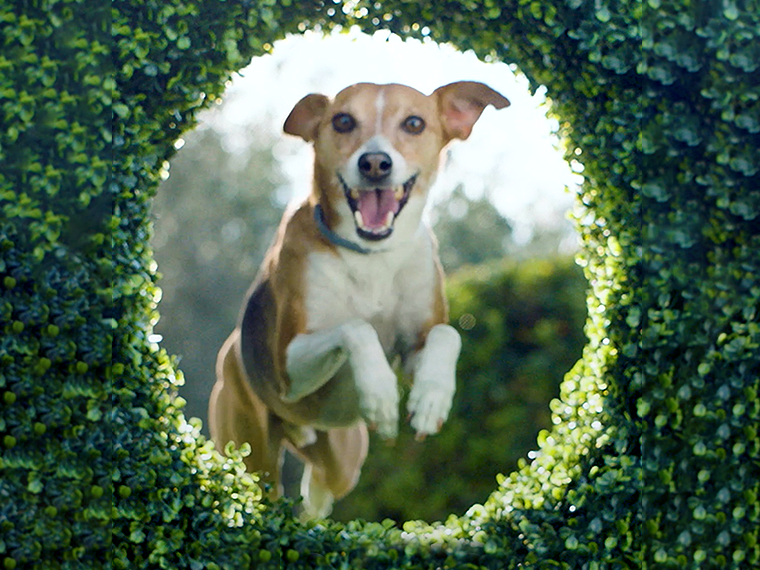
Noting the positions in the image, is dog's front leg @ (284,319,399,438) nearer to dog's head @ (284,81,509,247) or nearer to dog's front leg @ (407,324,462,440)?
dog's front leg @ (407,324,462,440)

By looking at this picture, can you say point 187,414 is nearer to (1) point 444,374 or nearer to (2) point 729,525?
(1) point 444,374

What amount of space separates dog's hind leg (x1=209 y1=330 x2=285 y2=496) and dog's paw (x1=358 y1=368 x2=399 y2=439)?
0.76 metres

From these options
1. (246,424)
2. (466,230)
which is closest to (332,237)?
(246,424)

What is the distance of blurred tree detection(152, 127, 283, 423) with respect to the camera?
30.8ft

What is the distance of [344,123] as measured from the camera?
3781 mm

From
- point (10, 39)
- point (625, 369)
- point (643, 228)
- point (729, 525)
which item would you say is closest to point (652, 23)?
point (643, 228)

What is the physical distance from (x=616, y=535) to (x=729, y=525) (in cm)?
41

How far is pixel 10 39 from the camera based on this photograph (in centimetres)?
328

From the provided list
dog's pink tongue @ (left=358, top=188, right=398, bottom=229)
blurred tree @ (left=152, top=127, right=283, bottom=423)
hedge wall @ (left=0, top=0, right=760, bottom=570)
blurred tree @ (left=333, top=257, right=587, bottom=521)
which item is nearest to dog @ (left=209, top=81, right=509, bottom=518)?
dog's pink tongue @ (left=358, top=188, right=398, bottom=229)

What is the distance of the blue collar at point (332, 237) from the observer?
3811 mm

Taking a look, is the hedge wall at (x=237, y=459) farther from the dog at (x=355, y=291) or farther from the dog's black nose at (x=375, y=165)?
the dog's black nose at (x=375, y=165)

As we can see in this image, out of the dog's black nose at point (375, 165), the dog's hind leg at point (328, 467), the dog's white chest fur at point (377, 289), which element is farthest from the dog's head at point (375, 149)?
the dog's hind leg at point (328, 467)

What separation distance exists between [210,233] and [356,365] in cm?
686

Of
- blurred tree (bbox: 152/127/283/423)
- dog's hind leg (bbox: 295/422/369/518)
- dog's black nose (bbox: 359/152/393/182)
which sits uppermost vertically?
blurred tree (bbox: 152/127/283/423)
